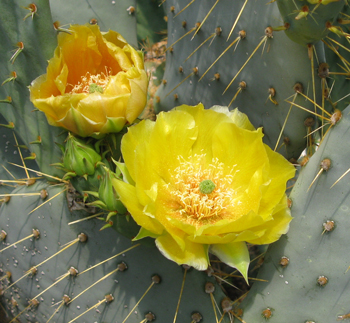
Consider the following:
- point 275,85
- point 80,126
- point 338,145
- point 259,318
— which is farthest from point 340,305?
point 80,126

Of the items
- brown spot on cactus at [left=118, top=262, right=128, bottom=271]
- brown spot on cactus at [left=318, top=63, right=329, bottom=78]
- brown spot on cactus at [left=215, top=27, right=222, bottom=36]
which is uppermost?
brown spot on cactus at [left=215, top=27, right=222, bottom=36]

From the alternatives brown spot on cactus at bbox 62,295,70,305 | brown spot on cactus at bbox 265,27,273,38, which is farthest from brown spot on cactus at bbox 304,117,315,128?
brown spot on cactus at bbox 62,295,70,305

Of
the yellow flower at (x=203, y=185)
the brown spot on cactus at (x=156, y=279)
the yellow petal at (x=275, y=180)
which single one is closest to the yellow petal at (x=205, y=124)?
the yellow flower at (x=203, y=185)

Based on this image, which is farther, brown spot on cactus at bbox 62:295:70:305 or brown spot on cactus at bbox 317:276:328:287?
brown spot on cactus at bbox 62:295:70:305

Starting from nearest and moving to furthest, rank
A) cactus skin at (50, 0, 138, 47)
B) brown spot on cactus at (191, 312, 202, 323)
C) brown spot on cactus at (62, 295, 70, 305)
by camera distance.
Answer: brown spot on cactus at (191, 312, 202, 323) → brown spot on cactus at (62, 295, 70, 305) → cactus skin at (50, 0, 138, 47)

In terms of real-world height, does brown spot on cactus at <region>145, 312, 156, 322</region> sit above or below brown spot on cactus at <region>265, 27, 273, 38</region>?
below

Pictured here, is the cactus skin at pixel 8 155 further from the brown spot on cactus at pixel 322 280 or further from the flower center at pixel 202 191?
the brown spot on cactus at pixel 322 280

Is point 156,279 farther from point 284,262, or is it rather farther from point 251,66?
point 251,66

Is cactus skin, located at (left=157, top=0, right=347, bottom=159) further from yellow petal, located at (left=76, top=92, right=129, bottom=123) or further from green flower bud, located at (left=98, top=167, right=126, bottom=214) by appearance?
green flower bud, located at (left=98, top=167, right=126, bottom=214)
